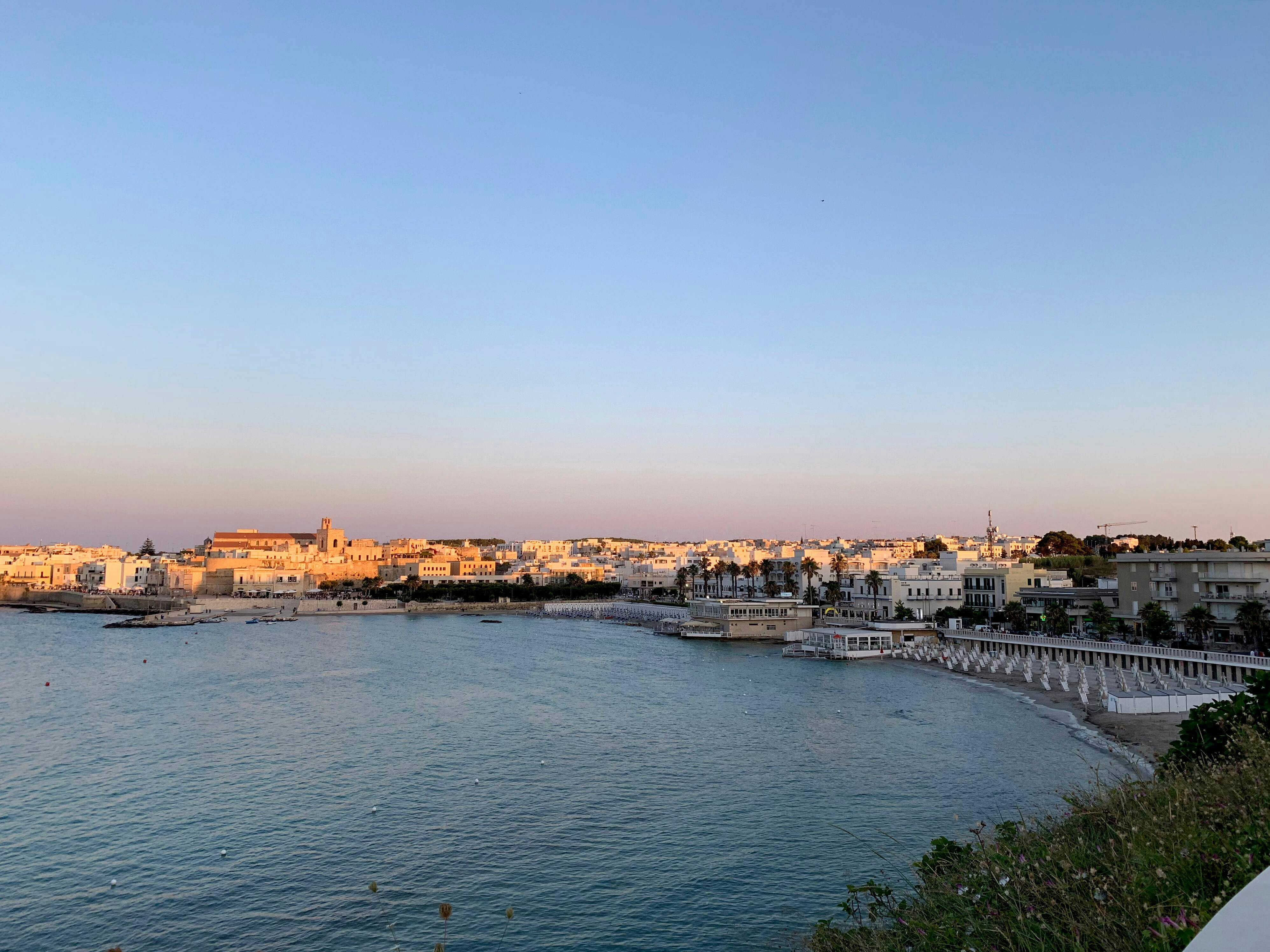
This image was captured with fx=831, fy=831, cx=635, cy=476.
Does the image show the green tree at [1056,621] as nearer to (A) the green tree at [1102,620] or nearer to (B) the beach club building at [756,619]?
(A) the green tree at [1102,620]

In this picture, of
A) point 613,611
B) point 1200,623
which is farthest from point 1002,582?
point 613,611

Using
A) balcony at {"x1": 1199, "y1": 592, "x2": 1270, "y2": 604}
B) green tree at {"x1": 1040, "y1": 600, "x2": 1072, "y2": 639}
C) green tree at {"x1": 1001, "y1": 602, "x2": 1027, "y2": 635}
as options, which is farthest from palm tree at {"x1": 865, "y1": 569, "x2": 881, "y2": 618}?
balcony at {"x1": 1199, "y1": 592, "x2": 1270, "y2": 604}

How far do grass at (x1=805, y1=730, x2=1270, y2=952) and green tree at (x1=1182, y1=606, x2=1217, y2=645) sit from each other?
1911 inches

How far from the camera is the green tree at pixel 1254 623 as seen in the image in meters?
52.6

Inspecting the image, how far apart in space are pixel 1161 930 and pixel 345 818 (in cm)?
2522

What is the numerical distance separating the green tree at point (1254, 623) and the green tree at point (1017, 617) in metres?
18.4

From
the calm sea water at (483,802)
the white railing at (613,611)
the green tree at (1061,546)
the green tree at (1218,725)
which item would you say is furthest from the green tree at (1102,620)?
the green tree at (1061,546)

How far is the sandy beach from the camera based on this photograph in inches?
1369

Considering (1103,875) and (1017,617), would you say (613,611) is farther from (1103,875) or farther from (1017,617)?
(1103,875)

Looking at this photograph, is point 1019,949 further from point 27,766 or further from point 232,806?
point 27,766

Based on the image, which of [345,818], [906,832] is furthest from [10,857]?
[906,832]

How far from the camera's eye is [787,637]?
84.5m

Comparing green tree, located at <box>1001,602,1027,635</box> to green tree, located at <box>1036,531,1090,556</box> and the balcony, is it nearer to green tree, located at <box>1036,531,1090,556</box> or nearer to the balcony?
the balcony

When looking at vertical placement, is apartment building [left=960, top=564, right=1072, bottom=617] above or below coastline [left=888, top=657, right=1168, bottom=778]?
above
